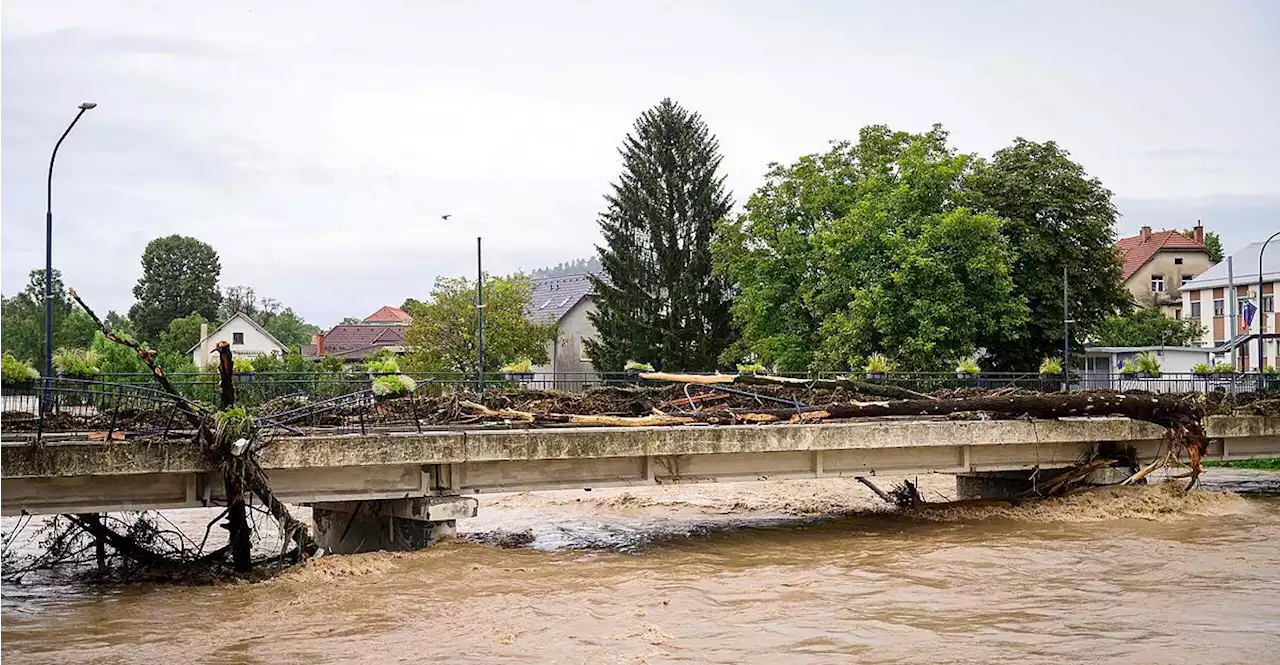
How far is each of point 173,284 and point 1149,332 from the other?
65.9 m

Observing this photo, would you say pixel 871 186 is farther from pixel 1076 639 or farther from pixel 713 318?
pixel 1076 639

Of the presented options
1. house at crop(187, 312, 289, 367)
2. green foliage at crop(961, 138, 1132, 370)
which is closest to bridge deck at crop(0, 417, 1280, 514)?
green foliage at crop(961, 138, 1132, 370)

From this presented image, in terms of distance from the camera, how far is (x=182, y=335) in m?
82.1

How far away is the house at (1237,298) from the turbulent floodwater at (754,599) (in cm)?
3732

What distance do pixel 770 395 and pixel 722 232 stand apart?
2642cm

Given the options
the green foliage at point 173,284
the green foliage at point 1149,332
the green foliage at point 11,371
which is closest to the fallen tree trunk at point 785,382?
the green foliage at point 11,371

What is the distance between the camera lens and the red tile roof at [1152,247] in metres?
77.7

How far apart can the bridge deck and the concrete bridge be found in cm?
2

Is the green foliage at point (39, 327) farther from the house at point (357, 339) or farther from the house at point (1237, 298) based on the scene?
the house at point (1237, 298)

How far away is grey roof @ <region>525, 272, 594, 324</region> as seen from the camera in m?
66.8

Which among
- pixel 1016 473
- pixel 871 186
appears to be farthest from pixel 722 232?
pixel 1016 473

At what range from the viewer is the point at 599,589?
1761cm

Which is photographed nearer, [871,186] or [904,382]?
[904,382]

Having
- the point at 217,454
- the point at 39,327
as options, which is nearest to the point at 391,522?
the point at 217,454
